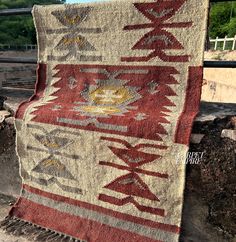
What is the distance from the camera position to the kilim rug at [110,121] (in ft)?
4.63

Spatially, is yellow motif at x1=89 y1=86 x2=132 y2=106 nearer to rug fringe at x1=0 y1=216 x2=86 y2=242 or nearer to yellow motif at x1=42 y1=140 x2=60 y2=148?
yellow motif at x1=42 y1=140 x2=60 y2=148

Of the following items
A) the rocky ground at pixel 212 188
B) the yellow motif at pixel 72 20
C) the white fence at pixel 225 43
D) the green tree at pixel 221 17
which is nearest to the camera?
the rocky ground at pixel 212 188

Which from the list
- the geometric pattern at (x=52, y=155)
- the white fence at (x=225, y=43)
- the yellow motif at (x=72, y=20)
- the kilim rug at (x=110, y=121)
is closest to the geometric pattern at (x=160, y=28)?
the kilim rug at (x=110, y=121)

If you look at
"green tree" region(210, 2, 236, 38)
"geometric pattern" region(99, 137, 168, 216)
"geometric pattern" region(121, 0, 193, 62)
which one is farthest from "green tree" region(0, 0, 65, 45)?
"geometric pattern" region(99, 137, 168, 216)

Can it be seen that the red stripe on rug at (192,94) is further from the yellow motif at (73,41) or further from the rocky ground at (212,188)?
the yellow motif at (73,41)

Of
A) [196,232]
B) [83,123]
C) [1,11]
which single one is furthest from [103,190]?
[1,11]

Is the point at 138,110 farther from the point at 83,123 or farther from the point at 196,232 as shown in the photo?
the point at 196,232

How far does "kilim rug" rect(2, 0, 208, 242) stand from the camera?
4.63ft

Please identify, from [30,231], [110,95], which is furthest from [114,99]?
[30,231]

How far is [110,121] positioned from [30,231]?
26.6 inches

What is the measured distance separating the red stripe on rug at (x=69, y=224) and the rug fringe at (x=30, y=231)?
0.02 metres

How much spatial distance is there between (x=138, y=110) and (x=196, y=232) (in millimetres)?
597

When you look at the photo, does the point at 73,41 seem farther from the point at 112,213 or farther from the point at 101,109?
the point at 112,213

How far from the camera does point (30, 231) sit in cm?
163
